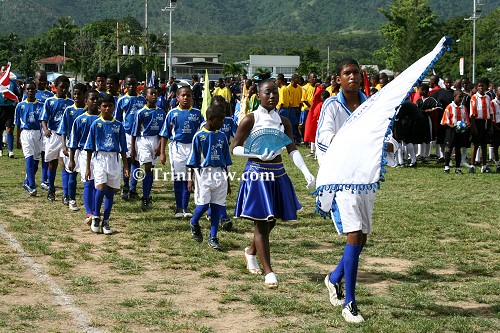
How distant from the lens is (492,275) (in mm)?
8180

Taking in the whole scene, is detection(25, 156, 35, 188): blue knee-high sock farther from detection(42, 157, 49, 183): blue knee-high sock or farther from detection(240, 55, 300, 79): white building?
detection(240, 55, 300, 79): white building

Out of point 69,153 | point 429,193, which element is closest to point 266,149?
point 69,153

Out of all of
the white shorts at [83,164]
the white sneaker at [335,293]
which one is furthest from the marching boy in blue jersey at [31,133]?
the white sneaker at [335,293]

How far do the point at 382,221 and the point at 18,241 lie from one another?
4.99 meters

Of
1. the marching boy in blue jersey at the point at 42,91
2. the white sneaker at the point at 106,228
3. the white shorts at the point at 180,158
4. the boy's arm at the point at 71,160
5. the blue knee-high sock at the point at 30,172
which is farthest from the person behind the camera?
the marching boy in blue jersey at the point at 42,91

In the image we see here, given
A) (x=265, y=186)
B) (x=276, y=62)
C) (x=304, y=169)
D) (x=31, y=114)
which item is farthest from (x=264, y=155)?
(x=276, y=62)

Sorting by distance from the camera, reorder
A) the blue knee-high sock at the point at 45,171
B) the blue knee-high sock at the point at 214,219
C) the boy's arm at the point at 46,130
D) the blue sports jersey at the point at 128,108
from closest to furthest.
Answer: the blue knee-high sock at the point at 214,219, the boy's arm at the point at 46,130, the blue sports jersey at the point at 128,108, the blue knee-high sock at the point at 45,171

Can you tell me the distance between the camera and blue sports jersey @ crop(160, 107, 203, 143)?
11.4 m

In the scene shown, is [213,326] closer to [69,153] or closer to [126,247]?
[126,247]

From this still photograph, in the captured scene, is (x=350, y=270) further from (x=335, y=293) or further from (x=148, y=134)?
(x=148, y=134)

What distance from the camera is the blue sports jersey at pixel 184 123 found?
1138 centimetres

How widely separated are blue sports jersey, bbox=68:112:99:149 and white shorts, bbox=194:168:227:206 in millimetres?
1999

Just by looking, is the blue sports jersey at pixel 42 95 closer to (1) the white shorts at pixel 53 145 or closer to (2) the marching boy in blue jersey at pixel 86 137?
(1) the white shorts at pixel 53 145

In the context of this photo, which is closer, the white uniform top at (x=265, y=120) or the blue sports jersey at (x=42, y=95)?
the white uniform top at (x=265, y=120)
